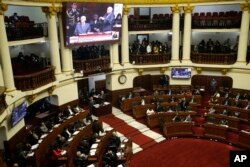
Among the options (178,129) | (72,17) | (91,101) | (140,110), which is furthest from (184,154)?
(72,17)

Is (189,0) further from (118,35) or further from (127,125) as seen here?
(127,125)

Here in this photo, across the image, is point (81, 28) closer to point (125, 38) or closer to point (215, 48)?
point (125, 38)

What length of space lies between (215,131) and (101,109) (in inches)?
267

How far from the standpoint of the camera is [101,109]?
16.9m

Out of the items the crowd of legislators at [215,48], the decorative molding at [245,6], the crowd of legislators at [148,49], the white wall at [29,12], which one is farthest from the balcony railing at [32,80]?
the decorative molding at [245,6]

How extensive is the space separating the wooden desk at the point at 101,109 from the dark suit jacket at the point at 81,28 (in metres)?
4.63

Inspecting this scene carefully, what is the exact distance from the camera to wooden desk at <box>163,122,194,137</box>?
14906mm

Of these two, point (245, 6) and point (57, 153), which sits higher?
point (245, 6)

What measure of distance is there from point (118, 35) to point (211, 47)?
21.7 ft

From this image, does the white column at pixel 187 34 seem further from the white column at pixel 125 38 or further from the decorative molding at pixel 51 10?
the decorative molding at pixel 51 10

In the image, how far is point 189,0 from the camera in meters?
17.9

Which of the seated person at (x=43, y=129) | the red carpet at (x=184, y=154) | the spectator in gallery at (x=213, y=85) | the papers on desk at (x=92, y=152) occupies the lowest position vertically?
the red carpet at (x=184, y=154)

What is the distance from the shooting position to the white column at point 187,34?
1819 cm

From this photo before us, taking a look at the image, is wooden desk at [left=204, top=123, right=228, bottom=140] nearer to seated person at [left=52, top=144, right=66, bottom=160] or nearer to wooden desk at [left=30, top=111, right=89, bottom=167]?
wooden desk at [left=30, top=111, right=89, bottom=167]
